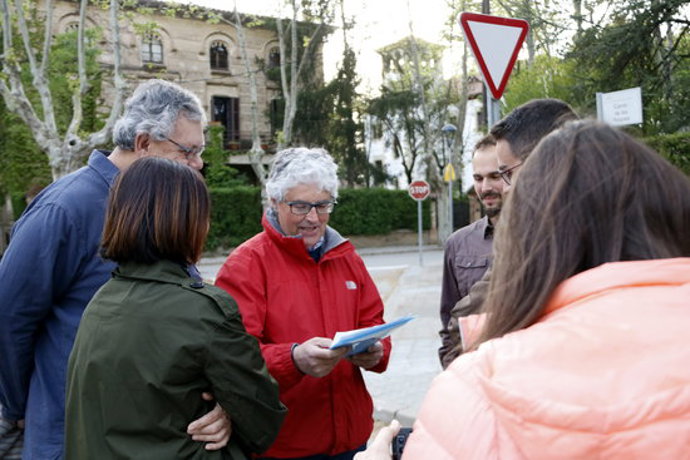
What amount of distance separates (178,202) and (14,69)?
14.3m

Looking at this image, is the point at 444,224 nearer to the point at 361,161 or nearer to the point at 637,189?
the point at 361,161

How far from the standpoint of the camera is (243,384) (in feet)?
5.82

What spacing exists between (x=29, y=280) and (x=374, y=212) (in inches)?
1070

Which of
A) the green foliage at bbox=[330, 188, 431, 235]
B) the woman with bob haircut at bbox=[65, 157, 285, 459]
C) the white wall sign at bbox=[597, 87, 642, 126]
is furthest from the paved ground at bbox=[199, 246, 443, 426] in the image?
the green foliage at bbox=[330, 188, 431, 235]

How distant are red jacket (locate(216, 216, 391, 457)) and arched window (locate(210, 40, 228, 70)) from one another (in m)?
33.6

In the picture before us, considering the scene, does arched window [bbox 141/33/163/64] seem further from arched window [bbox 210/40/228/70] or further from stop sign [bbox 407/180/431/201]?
stop sign [bbox 407/180/431/201]

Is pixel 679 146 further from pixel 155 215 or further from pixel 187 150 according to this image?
pixel 155 215

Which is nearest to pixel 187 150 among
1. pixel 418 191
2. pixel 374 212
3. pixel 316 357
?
pixel 316 357

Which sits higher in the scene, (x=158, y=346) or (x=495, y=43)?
(x=495, y=43)

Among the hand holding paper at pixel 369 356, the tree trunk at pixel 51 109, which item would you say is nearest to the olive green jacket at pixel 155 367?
the hand holding paper at pixel 369 356

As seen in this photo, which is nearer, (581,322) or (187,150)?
(581,322)

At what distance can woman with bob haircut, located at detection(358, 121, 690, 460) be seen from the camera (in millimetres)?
847

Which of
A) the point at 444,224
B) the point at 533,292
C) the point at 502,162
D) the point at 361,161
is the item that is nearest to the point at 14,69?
the point at 502,162

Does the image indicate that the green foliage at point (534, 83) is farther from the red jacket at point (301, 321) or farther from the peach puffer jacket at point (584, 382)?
the peach puffer jacket at point (584, 382)
